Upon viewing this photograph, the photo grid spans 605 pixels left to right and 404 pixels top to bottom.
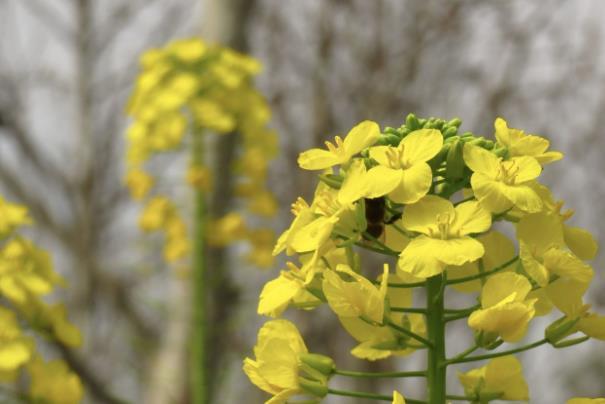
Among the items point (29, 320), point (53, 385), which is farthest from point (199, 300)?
point (53, 385)

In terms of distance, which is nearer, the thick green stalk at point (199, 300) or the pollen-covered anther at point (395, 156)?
the pollen-covered anther at point (395, 156)

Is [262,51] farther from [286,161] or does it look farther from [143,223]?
[143,223]

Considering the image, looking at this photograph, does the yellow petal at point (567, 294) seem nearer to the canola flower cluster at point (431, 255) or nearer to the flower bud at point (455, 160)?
the canola flower cluster at point (431, 255)

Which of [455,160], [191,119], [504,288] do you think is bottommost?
[504,288]

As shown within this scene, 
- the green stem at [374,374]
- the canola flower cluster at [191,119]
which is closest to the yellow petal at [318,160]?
the green stem at [374,374]

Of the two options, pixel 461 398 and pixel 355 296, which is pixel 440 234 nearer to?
pixel 355 296

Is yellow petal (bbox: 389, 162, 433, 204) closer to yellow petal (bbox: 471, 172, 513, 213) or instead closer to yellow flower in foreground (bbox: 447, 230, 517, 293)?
yellow petal (bbox: 471, 172, 513, 213)
